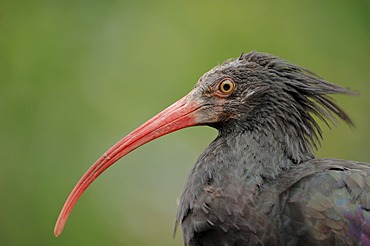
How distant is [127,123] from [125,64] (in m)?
0.96

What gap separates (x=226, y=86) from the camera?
6.37 m

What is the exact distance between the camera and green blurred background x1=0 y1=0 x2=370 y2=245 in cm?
1004

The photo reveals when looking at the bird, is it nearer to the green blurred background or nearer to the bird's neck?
the bird's neck

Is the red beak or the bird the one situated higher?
the red beak

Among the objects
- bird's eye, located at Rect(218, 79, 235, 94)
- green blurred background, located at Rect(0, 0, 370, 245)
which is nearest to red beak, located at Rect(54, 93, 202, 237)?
bird's eye, located at Rect(218, 79, 235, 94)

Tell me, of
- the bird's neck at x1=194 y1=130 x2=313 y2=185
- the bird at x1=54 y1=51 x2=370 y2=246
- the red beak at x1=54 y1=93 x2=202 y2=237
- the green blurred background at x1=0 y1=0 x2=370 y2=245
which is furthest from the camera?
the green blurred background at x1=0 y1=0 x2=370 y2=245

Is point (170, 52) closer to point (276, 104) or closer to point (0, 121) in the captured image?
point (0, 121)

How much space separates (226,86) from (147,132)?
0.72 m

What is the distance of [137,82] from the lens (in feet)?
34.5

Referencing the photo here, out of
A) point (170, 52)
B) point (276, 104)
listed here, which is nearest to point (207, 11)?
point (170, 52)

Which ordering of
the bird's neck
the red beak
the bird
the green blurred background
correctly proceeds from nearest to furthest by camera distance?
1. the bird
2. the bird's neck
3. the red beak
4. the green blurred background

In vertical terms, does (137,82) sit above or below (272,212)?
above

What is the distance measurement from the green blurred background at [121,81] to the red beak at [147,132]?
133 inches

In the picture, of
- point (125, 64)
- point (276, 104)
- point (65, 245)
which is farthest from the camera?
point (125, 64)
